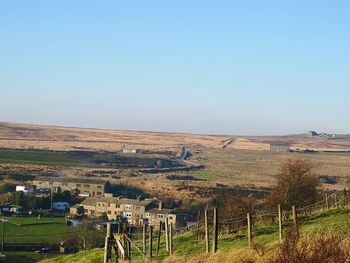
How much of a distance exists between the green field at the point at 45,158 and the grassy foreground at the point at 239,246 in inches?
4353

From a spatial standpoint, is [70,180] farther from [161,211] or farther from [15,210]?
[161,211]

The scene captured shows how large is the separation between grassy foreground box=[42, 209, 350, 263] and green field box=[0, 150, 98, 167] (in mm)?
110574

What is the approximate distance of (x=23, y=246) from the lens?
155ft

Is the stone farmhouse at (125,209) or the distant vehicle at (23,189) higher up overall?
the distant vehicle at (23,189)

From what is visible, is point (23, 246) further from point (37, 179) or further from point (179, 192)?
point (37, 179)

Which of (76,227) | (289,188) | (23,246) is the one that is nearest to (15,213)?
(76,227)

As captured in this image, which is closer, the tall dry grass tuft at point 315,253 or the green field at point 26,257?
the tall dry grass tuft at point 315,253

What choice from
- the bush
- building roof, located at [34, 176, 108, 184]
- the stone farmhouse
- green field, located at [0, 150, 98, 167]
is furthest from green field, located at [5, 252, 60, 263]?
green field, located at [0, 150, 98, 167]

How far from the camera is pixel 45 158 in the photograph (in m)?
143

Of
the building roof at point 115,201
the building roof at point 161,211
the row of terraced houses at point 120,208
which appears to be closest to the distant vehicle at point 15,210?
the row of terraced houses at point 120,208

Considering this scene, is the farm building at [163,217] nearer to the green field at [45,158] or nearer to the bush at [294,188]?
the bush at [294,188]

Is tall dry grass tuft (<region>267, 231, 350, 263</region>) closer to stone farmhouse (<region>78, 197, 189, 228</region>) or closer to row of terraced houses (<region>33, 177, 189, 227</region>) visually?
row of terraced houses (<region>33, 177, 189, 227</region>)

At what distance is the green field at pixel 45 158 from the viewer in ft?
442

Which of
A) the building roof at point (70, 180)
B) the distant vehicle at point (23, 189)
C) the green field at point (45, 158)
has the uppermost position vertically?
the green field at point (45, 158)
